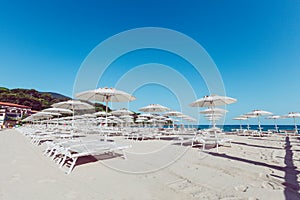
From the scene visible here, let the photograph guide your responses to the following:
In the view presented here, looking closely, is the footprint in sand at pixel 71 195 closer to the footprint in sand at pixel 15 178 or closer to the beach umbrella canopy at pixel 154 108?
the footprint in sand at pixel 15 178

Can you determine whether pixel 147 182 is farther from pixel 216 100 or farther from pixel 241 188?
pixel 216 100

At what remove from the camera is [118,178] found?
244cm

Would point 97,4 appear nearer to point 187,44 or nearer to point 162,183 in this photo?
point 187,44

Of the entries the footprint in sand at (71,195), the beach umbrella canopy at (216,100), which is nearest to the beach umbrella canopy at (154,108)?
the beach umbrella canopy at (216,100)

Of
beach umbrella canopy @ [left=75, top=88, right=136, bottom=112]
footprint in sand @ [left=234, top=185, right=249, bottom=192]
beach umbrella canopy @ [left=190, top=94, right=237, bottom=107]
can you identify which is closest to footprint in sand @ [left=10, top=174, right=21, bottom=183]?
beach umbrella canopy @ [left=75, top=88, right=136, bottom=112]

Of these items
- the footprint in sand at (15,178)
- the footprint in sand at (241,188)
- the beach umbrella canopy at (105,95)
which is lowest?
the footprint in sand at (15,178)

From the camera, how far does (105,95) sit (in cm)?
546

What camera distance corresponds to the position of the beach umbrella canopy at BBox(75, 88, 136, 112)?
16.4ft

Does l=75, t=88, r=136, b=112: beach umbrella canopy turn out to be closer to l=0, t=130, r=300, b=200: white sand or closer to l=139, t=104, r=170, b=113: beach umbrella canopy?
l=0, t=130, r=300, b=200: white sand

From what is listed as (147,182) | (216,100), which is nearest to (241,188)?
(147,182)

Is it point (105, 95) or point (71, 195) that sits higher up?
point (105, 95)

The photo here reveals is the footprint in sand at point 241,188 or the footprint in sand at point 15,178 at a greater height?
the footprint in sand at point 241,188

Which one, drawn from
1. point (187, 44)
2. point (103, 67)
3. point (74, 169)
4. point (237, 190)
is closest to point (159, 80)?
point (187, 44)

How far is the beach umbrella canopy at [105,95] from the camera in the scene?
5.01 m
